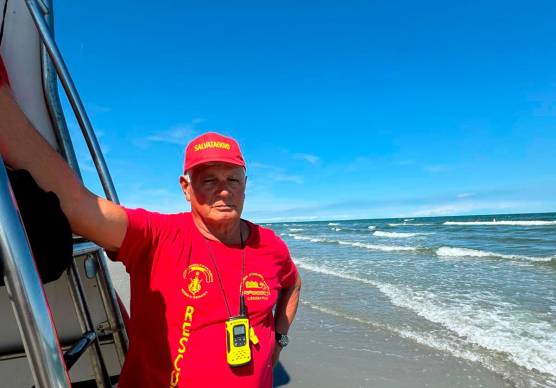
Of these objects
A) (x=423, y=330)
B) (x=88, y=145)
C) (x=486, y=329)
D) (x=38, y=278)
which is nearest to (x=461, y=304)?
(x=486, y=329)

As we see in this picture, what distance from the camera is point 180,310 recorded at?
164 centimetres

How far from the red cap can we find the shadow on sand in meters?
3.06

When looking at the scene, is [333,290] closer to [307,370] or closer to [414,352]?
[414,352]

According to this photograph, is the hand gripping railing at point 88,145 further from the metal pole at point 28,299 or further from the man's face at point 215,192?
the metal pole at point 28,299

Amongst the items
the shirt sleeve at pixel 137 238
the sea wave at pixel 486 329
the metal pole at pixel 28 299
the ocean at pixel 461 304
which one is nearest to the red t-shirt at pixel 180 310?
the shirt sleeve at pixel 137 238

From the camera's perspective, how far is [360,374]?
4.21 m

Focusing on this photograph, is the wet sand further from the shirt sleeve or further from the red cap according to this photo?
the red cap

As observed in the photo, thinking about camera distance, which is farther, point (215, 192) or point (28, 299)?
point (215, 192)

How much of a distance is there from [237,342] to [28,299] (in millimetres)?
1171

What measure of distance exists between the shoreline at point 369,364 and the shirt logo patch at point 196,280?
2.79 m

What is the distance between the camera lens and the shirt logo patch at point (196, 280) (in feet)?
5.50

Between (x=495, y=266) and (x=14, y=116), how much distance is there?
1430cm

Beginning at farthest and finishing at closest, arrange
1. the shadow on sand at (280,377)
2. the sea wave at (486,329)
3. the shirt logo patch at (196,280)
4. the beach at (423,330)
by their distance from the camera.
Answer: the sea wave at (486,329)
the beach at (423,330)
the shadow on sand at (280,377)
the shirt logo patch at (196,280)

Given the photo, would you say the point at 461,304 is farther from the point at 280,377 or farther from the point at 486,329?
the point at 280,377
